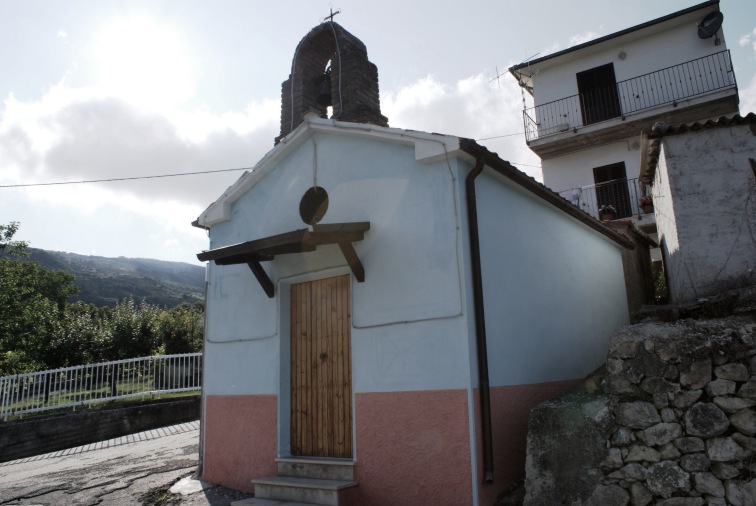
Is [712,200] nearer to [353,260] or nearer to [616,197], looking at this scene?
[353,260]

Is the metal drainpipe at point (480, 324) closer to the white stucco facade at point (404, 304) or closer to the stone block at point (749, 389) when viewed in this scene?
the white stucco facade at point (404, 304)

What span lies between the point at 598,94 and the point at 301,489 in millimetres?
16637

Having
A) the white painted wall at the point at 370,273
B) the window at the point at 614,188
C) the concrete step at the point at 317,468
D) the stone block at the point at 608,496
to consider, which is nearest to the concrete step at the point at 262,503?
the concrete step at the point at 317,468

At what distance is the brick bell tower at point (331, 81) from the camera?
9117mm

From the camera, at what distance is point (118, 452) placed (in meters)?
10.3

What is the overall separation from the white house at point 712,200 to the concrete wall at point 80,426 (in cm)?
1256

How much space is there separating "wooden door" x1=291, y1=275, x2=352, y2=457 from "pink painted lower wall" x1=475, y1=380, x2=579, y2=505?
1745 mm

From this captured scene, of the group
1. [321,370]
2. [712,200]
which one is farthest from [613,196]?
[321,370]

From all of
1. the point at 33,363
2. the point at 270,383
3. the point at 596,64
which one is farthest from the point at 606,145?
the point at 33,363

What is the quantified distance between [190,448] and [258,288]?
4630 mm

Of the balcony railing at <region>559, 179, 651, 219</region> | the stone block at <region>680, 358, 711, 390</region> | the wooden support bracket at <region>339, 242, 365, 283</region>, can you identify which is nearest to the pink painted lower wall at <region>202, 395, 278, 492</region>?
the wooden support bracket at <region>339, 242, 365, 283</region>

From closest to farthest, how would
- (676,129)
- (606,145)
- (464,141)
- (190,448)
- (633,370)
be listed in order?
(633,370), (464,141), (676,129), (190,448), (606,145)

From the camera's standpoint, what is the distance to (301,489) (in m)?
5.79

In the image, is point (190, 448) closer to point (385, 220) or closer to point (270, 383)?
point (270, 383)
